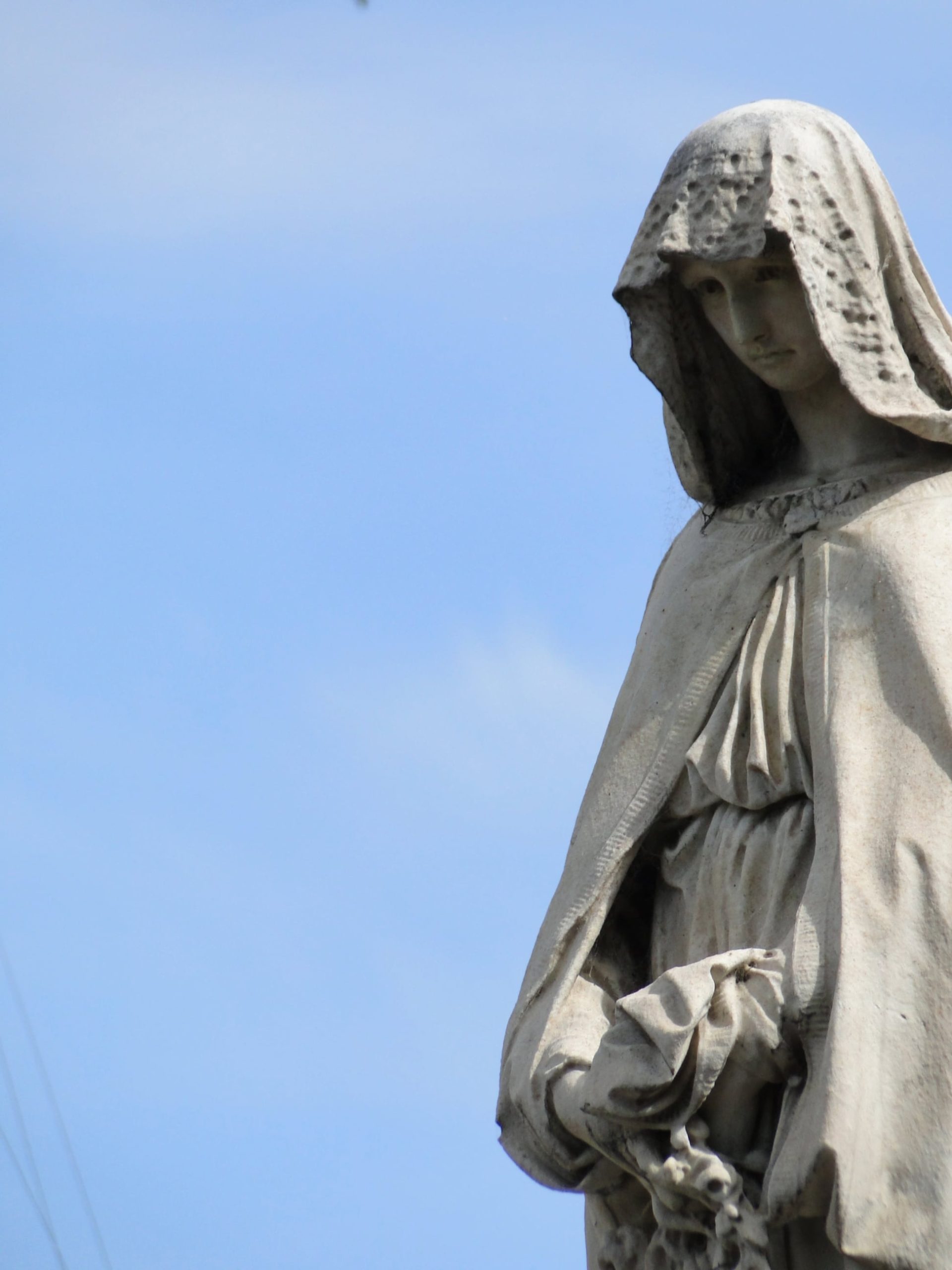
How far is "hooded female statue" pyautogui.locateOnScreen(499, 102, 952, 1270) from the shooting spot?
7.49m

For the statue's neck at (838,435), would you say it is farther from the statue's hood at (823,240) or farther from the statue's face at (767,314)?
the statue's hood at (823,240)

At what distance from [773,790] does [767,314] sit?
1.61 m

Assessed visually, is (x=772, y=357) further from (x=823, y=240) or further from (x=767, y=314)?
(x=823, y=240)

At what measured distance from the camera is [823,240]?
27.8ft

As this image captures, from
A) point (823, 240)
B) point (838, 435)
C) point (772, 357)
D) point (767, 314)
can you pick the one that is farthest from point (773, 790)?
point (823, 240)

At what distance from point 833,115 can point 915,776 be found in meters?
2.38

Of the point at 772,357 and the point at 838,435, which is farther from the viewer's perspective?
the point at 838,435

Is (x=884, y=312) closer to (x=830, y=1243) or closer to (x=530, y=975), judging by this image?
(x=530, y=975)

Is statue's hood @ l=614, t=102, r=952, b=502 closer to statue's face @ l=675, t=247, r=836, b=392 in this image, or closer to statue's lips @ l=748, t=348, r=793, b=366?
statue's face @ l=675, t=247, r=836, b=392

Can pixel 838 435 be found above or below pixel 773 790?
above

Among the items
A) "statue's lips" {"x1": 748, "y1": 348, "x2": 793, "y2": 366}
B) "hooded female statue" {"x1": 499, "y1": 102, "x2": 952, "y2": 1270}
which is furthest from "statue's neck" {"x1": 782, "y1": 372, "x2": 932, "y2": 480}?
"statue's lips" {"x1": 748, "y1": 348, "x2": 793, "y2": 366}

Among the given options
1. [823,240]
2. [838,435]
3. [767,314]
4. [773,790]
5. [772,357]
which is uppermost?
[823,240]

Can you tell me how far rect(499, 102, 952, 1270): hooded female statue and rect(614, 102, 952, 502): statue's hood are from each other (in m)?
0.01

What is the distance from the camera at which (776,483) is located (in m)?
9.07
